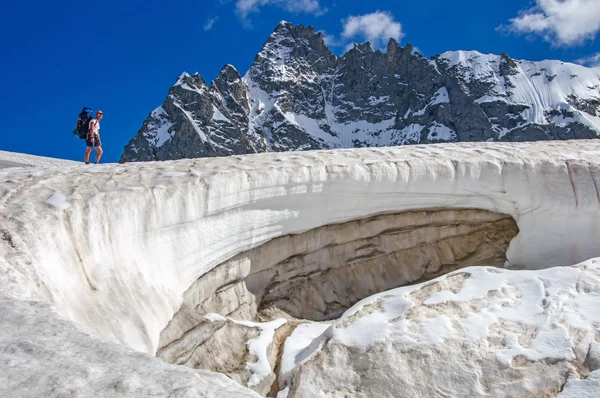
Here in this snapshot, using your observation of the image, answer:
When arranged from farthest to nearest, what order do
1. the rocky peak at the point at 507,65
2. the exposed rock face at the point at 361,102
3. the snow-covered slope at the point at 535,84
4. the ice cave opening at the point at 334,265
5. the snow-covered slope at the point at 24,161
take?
the rocky peak at the point at 507,65 → the exposed rock face at the point at 361,102 → the snow-covered slope at the point at 535,84 → the snow-covered slope at the point at 24,161 → the ice cave opening at the point at 334,265

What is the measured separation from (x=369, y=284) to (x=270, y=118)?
168353 mm

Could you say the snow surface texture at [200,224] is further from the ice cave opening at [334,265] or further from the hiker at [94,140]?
the hiker at [94,140]

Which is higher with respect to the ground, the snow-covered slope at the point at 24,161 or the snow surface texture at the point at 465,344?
the snow-covered slope at the point at 24,161

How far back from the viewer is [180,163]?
7816 mm

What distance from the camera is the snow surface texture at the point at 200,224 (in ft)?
9.91

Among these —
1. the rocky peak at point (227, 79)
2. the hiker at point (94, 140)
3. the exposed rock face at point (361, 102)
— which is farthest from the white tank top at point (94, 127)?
the rocky peak at point (227, 79)

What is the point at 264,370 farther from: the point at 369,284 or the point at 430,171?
the point at 430,171

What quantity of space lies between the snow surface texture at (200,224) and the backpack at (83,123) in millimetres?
4831

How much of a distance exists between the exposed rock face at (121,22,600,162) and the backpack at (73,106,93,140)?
12537 centimetres


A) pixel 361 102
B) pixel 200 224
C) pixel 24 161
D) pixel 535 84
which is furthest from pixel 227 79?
pixel 200 224

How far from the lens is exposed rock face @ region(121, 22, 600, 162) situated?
480 feet

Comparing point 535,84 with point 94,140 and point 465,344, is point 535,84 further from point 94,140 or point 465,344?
point 465,344

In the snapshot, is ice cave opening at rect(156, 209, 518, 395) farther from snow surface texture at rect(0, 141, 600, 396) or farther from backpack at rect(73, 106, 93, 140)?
backpack at rect(73, 106, 93, 140)

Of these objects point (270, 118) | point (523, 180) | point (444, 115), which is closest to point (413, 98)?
point (444, 115)
